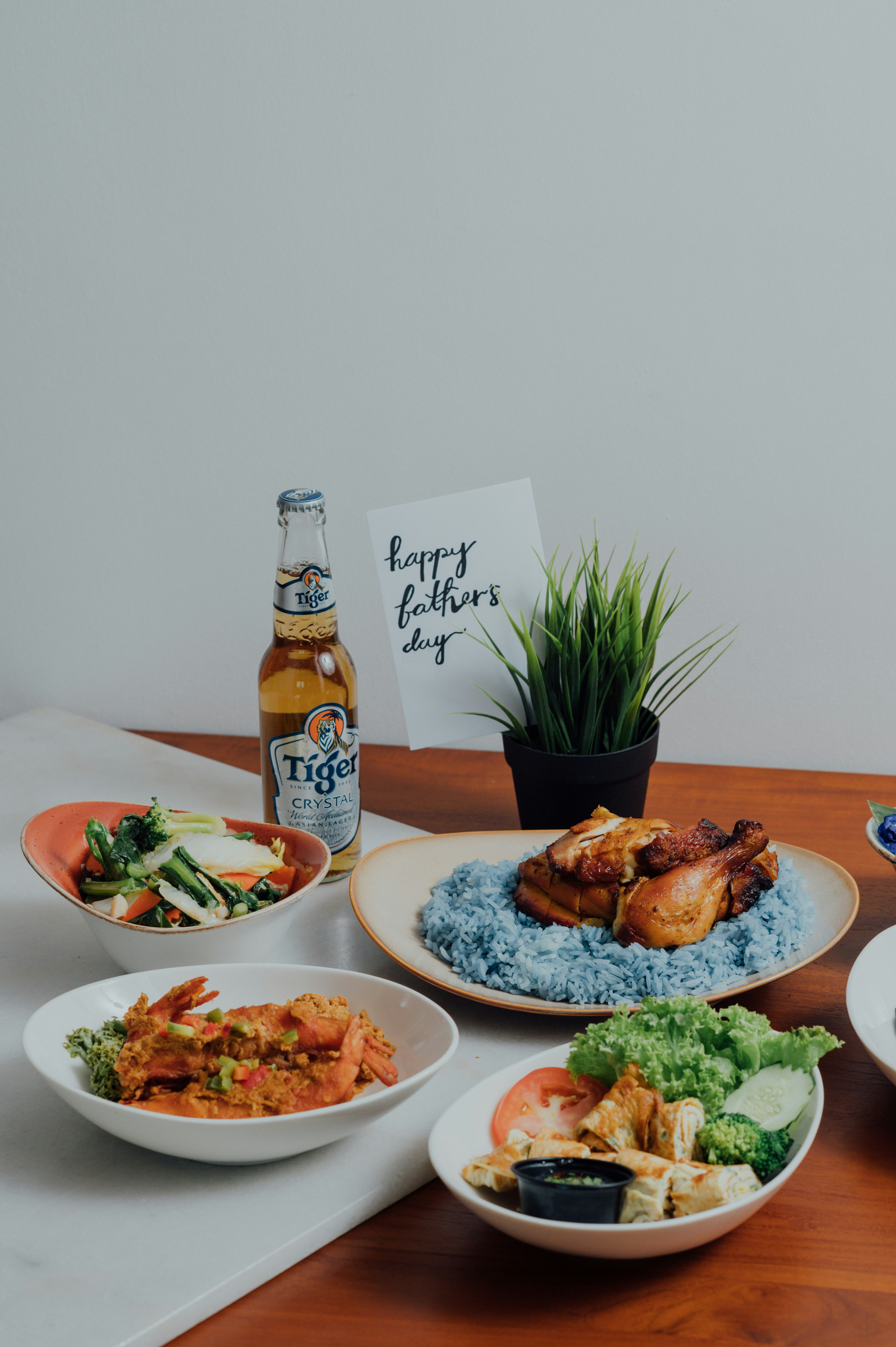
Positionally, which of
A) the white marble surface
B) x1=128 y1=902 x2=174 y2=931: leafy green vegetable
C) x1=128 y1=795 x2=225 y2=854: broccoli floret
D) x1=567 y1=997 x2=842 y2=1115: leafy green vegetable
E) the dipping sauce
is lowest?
the white marble surface

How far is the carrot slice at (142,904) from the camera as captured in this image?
89 centimetres

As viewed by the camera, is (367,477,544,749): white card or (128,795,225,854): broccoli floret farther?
(367,477,544,749): white card

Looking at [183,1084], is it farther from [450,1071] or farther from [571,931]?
[571,931]

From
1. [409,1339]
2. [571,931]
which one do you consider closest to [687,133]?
[571,931]

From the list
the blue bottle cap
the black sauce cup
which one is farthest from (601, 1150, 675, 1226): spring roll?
the blue bottle cap

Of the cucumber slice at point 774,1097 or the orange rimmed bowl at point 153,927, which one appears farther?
the orange rimmed bowl at point 153,927

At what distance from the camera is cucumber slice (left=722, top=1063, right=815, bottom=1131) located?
0.68m

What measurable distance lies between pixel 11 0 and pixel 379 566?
969 millimetres

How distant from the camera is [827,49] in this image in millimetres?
1340

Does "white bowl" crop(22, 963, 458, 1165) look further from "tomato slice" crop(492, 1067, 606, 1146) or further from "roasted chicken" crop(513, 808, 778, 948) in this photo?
"roasted chicken" crop(513, 808, 778, 948)

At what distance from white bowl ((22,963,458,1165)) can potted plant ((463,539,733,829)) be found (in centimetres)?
35

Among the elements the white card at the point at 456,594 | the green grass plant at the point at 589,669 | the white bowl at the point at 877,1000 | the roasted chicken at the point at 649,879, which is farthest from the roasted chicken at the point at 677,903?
the white card at the point at 456,594

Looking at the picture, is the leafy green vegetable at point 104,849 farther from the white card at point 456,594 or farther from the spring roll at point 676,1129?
the spring roll at point 676,1129

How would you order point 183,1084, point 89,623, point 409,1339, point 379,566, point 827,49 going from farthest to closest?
point 89,623 < point 827,49 < point 379,566 < point 183,1084 < point 409,1339
